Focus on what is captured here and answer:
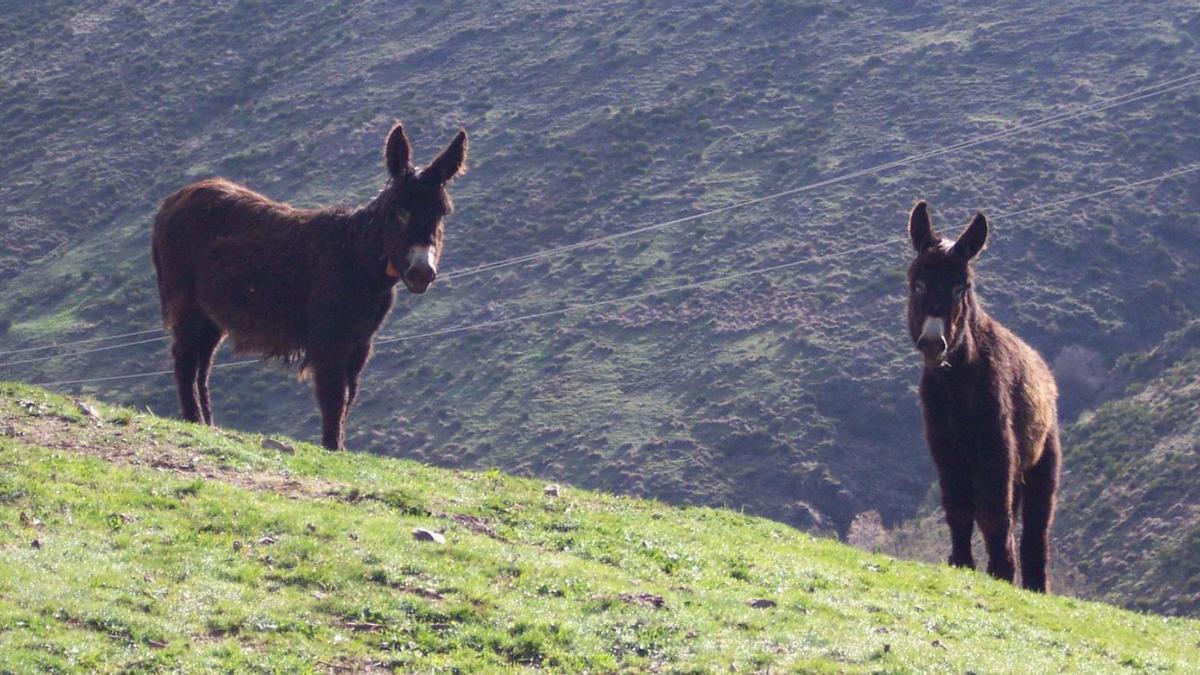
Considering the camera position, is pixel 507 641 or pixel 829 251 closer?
pixel 507 641

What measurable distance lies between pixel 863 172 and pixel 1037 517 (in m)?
36.4

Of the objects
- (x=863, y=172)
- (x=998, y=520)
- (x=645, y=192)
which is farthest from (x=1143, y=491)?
(x=645, y=192)

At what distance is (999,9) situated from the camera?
6112 centimetres

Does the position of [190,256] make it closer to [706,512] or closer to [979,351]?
[706,512]

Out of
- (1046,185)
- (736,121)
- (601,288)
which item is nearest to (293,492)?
(601,288)

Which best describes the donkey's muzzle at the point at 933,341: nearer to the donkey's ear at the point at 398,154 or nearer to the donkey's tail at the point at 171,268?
the donkey's ear at the point at 398,154

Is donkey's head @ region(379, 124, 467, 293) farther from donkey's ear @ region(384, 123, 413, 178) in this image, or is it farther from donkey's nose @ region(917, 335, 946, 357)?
donkey's nose @ region(917, 335, 946, 357)

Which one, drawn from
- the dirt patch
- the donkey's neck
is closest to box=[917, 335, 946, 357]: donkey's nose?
the donkey's neck

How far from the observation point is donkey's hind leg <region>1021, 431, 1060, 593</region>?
14648 mm

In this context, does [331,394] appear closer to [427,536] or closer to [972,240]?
[427,536]

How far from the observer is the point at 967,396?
1303cm

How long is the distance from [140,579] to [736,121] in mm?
47768

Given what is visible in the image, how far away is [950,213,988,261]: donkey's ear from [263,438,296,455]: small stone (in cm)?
662

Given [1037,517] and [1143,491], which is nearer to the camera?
[1037,517]
